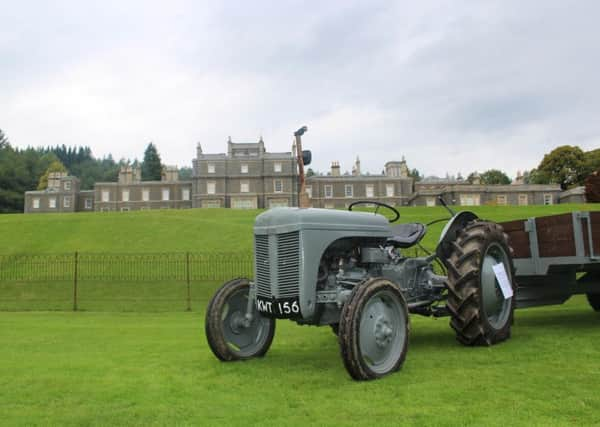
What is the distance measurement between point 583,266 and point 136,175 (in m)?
76.4

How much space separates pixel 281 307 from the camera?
474 centimetres

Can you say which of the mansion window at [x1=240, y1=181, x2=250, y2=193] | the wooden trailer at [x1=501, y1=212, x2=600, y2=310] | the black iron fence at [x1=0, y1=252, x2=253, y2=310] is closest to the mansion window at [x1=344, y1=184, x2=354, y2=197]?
the mansion window at [x1=240, y1=181, x2=250, y2=193]

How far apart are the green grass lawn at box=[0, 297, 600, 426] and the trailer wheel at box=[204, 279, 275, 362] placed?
0.68 feet

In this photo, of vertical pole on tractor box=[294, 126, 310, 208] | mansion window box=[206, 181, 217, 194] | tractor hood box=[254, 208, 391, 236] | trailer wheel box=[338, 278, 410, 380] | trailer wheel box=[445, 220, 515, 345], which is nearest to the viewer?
trailer wheel box=[338, 278, 410, 380]

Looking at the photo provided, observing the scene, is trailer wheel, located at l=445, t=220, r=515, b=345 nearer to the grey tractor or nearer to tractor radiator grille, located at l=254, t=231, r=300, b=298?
the grey tractor

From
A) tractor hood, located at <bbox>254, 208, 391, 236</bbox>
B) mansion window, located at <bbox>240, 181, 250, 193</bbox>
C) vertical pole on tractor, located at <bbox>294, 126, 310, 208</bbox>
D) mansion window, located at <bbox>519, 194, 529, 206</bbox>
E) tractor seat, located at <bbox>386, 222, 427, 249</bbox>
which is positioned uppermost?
mansion window, located at <bbox>240, 181, 250, 193</bbox>

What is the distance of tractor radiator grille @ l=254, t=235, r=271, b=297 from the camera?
493 centimetres

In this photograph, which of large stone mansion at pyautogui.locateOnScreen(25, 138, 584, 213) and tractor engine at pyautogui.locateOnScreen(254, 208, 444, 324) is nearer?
tractor engine at pyautogui.locateOnScreen(254, 208, 444, 324)

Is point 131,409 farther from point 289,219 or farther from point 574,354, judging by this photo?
point 574,354

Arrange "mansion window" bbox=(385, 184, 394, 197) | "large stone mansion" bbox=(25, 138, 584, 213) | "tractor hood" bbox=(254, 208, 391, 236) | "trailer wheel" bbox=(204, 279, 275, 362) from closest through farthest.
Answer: "tractor hood" bbox=(254, 208, 391, 236) → "trailer wheel" bbox=(204, 279, 275, 362) → "large stone mansion" bbox=(25, 138, 584, 213) → "mansion window" bbox=(385, 184, 394, 197)

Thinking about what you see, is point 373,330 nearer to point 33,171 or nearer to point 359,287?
point 359,287

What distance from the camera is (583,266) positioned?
675 centimetres

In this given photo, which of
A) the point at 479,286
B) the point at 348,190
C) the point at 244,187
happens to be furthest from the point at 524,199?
the point at 479,286

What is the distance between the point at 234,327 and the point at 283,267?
4.07ft
